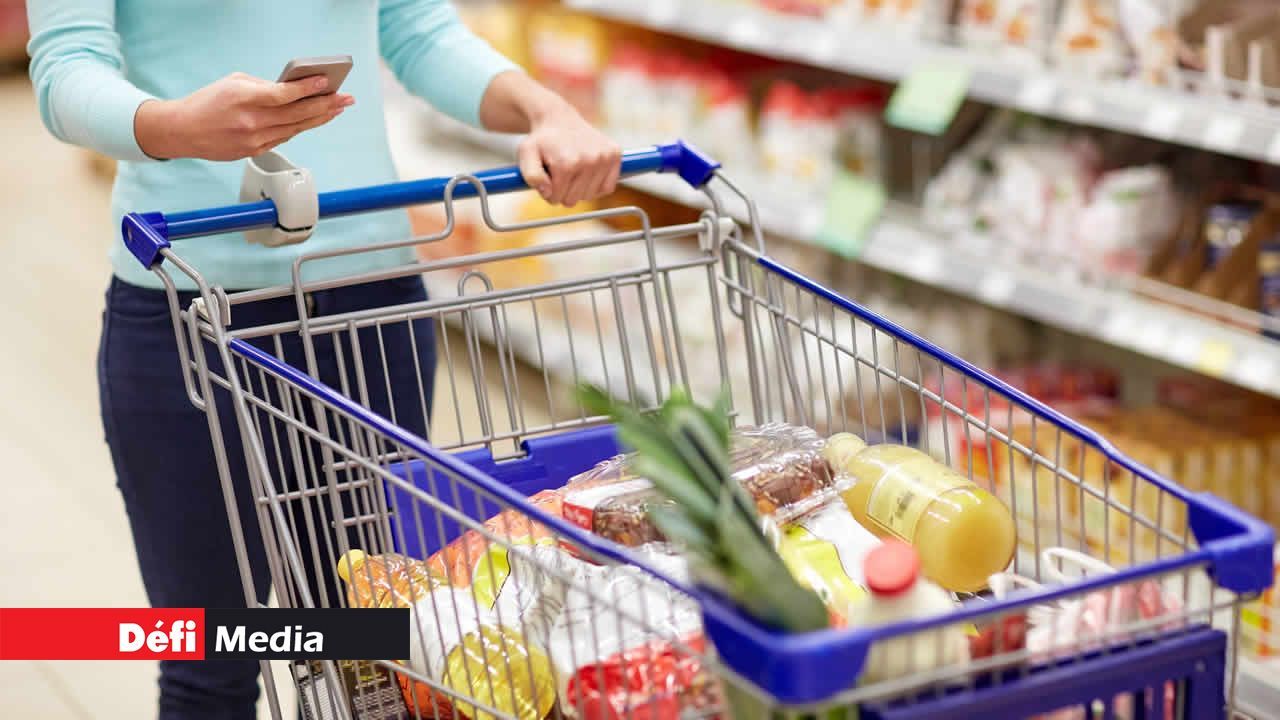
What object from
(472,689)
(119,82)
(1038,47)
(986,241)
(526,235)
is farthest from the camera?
(526,235)

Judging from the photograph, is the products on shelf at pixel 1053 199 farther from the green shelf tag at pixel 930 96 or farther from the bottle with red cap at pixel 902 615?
the bottle with red cap at pixel 902 615

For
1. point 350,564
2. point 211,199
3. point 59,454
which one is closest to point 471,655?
point 350,564

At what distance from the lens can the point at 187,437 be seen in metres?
1.54

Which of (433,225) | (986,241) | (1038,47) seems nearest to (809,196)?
(986,241)

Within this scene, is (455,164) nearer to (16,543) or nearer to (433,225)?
(433,225)

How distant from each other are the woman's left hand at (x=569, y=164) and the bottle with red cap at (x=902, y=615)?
2.16 feet

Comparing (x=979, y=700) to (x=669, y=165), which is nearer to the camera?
(x=979, y=700)

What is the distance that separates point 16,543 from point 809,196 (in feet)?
6.13

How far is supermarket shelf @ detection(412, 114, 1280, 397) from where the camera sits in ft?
7.09

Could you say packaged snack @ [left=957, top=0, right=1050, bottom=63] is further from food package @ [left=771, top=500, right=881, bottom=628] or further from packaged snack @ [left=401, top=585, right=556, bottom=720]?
packaged snack @ [left=401, top=585, right=556, bottom=720]

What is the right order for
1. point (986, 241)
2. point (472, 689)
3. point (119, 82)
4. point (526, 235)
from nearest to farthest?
point (472, 689) < point (119, 82) < point (986, 241) < point (526, 235)

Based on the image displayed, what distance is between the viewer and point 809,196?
3062 millimetres

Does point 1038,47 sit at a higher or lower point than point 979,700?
higher

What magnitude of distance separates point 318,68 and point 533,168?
0.30 metres
